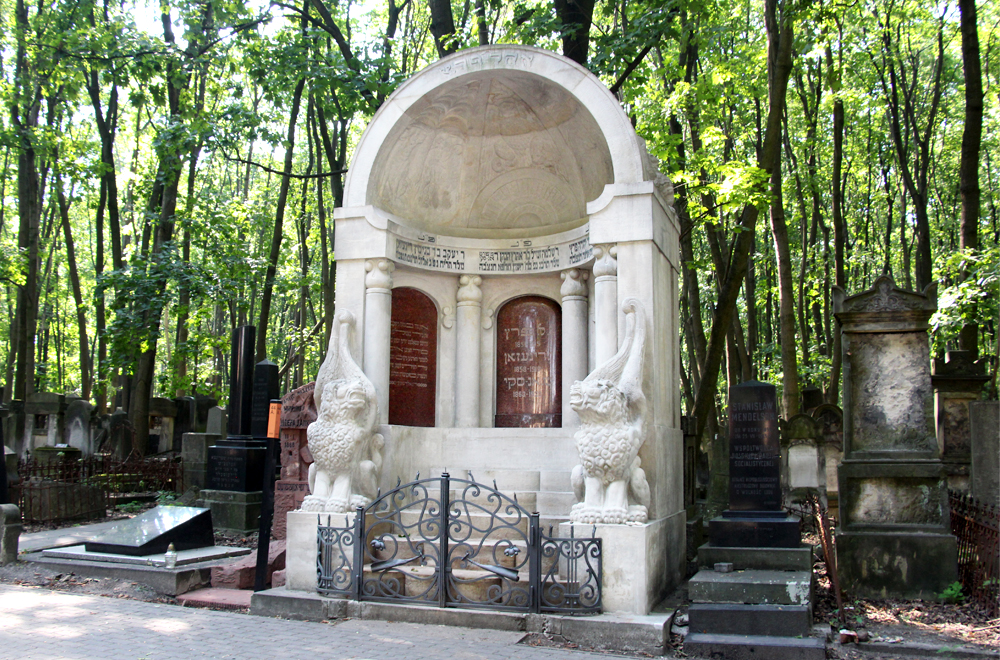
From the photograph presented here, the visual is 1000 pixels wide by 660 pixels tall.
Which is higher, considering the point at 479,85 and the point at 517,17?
the point at 517,17

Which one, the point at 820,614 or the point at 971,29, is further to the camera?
the point at 971,29

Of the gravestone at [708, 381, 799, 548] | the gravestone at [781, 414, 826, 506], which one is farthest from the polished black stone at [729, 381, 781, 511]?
the gravestone at [781, 414, 826, 506]

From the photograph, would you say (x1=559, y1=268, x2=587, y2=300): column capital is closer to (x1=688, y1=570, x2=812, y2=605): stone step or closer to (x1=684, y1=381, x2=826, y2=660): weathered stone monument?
(x1=684, y1=381, x2=826, y2=660): weathered stone monument

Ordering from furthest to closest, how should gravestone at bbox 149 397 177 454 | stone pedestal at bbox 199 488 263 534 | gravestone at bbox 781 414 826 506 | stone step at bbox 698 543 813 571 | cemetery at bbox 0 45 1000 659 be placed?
gravestone at bbox 149 397 177 454 → gravestone at bbox 781 414 826 506 → stone pedestal at bbox 199 488 263 534 → stone step at bbox 698 543 813 571 → cemetery at bbox 0 45 1000 659

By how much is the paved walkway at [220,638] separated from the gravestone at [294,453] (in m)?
3.77

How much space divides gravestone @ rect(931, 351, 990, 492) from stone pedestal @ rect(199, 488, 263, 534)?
448 inches

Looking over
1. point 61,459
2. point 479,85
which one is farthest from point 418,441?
point 61,459

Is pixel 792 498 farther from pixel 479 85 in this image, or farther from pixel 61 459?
pixel 61 459

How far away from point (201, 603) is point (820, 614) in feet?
18.9

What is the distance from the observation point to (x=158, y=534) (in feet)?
28.3

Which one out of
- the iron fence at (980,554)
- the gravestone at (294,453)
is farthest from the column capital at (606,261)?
the gravestone at (294,453)

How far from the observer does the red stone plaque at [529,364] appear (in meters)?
9.80

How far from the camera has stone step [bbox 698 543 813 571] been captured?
6.97m

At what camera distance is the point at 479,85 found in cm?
898
